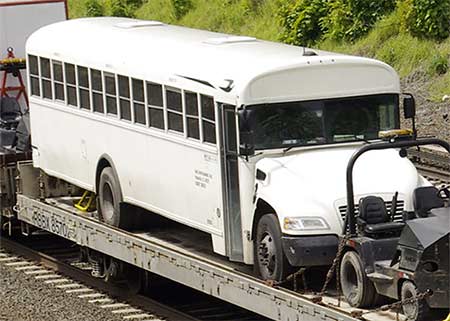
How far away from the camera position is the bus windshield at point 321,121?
13320 millimetres

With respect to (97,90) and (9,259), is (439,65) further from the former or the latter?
(97,90)

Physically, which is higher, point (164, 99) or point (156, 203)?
point (164, 99)

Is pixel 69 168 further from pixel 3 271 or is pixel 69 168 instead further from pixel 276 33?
pixel 276 33

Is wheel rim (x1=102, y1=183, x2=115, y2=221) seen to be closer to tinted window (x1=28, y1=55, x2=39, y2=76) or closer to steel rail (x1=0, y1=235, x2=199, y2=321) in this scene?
steel rail (x1=0, y1=235, x2=199, y2=321)

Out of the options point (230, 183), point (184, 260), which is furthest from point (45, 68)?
point (230, 183)

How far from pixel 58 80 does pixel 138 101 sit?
2.58 m

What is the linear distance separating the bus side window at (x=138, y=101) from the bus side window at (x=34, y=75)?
3.21 metres

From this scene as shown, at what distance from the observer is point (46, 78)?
1836 cm

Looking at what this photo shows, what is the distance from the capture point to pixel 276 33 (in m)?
37.3

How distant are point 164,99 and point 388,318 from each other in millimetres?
4635

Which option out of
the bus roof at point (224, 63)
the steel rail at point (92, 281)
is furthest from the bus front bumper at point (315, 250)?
the steel rail at point (92, 281)

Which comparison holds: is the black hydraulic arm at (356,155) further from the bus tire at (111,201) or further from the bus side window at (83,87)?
the bus side window at (83,87)

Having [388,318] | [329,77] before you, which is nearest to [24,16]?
[329,77]

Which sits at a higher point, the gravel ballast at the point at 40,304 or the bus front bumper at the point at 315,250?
the bus front bumper at the point at 315,250
